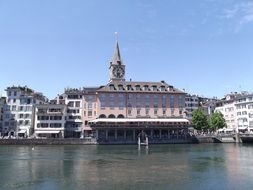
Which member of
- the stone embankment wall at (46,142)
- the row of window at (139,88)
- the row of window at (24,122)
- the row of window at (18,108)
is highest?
the row of window at (139,88)

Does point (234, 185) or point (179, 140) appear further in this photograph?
point (179, 140)

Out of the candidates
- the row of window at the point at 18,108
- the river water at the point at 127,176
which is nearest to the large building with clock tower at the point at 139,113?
the row of window at the point at 18,108

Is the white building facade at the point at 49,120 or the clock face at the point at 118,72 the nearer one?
the white building facade at the point at 49,120

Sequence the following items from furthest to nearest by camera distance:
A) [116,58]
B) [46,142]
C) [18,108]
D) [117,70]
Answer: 1. [116,58]
2. [117,70]
3. [18,108]
4. [46,142]

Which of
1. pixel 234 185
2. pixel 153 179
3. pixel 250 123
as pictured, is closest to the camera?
pixel 234 185

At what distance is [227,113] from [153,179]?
398ft

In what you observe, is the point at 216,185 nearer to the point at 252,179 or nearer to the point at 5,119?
the point at 252,179

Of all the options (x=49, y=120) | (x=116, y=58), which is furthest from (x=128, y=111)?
(x=116, y=58)

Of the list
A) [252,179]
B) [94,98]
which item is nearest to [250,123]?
[94,98]

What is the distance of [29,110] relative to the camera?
403 ft

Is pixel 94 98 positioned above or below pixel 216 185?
above

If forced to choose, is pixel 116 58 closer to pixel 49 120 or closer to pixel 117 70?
pixel 117 70

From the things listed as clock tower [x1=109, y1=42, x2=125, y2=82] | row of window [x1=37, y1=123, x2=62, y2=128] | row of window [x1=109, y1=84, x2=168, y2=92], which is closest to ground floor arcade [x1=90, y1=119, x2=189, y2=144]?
row of window [x1=37, y1=123, x2=62, y2=128]

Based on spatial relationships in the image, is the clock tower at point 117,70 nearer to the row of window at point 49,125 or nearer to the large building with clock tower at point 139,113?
the large building with clock tower at point 139,113
